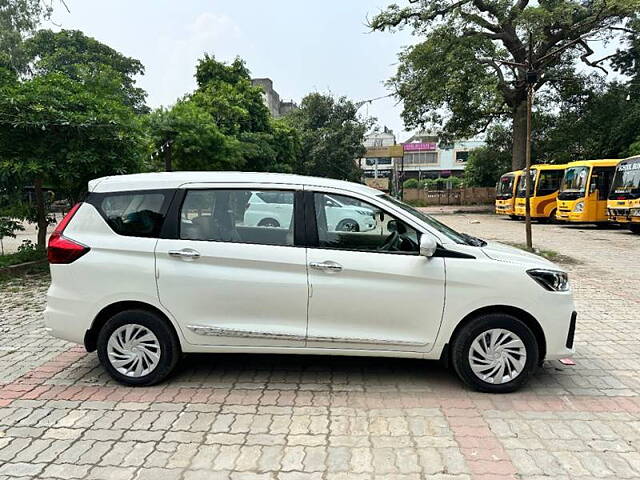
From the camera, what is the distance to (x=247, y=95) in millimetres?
24422

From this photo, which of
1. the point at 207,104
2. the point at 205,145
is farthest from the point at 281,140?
the point at 205,145

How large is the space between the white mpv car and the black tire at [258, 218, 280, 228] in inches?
0.9

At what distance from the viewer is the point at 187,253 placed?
3.69 m

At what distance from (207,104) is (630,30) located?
21.8 meters

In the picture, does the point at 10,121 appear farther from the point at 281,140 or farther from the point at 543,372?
the point at 281,140

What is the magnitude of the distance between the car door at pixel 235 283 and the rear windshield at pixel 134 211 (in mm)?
194

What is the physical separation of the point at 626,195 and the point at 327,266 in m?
15.7

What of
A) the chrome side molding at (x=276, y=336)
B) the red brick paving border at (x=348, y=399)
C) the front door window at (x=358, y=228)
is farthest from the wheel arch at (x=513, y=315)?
the front door window at (x=358, y=228)

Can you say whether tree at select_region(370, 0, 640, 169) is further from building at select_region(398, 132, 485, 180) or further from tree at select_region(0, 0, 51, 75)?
building at select_region(398, 132, 485, 180)

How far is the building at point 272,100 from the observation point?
171 ft

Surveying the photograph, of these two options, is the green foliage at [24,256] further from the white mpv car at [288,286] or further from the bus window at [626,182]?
the bus window at [626,182]

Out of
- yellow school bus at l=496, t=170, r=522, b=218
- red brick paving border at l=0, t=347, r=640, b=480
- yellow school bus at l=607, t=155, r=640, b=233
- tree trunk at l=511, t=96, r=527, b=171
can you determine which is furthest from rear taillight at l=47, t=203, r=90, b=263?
tree trunk at l=511, t=96, r=527, b=171

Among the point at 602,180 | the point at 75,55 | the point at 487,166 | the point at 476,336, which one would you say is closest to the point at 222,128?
the point at 602,180

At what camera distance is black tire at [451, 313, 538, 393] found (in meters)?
3.61
